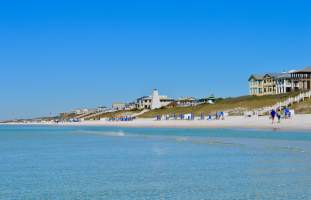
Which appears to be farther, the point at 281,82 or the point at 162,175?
the point at 281,82

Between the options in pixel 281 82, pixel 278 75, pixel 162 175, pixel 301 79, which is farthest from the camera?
pixel 278 75

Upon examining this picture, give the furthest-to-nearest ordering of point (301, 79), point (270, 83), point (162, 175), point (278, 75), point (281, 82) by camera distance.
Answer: point (270, 83), point (278, 75), point (281, 82), point (301, 79), point (162, 175)

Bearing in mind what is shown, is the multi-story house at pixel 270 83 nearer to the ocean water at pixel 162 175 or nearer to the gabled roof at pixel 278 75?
the gabled roof at pixel 278 75

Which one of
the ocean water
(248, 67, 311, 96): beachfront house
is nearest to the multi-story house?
(248, 67, 311, 96): beachfront house

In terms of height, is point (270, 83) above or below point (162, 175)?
above

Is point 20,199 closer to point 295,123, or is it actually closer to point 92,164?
point 92,164

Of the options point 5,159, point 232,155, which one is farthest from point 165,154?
point 5,159

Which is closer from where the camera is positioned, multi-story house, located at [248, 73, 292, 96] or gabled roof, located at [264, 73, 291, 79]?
multi-story house, located at [248, 73, 292, 96]

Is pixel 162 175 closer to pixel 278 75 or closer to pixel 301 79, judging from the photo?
pixel 301 79

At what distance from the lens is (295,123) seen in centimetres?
5722

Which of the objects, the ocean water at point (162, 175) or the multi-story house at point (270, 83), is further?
the multi-story house at point (270, 83)

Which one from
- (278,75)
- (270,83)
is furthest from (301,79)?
(270,83)

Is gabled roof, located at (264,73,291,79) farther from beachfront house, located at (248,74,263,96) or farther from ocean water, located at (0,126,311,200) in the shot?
ocean water, located at (0,126,311,200)

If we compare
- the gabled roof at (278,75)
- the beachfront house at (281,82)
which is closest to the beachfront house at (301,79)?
the beachfront house at (281,82)
